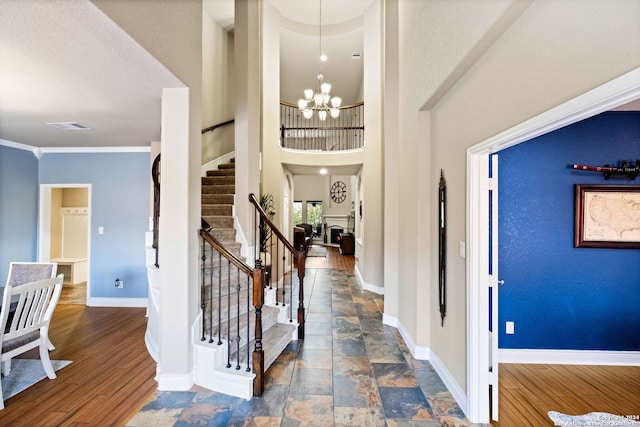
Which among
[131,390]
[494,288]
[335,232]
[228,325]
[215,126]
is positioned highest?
[215,126]

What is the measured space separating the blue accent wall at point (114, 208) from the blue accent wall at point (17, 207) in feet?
0.66

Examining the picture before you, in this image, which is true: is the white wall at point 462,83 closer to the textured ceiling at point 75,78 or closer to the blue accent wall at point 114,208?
the textured ceiling at point 75,78

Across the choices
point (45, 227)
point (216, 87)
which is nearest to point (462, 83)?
point (216, 87)

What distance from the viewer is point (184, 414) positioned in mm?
2154

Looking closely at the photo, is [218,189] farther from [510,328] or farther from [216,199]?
[510,328]

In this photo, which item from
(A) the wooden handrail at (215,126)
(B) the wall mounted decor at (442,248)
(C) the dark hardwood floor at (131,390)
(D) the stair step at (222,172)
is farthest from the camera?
(A) the wooden handrail at (215,126)

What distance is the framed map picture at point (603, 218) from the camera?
9.69 feet

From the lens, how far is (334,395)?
2389mm

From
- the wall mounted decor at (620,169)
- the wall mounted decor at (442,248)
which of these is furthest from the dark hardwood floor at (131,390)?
the wall mounted decor at (620,169)

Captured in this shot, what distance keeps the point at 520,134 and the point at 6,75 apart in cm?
370

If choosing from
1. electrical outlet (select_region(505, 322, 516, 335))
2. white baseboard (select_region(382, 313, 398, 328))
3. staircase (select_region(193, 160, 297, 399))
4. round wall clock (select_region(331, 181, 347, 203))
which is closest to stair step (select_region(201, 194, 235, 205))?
staircase (select_region(193, 160, 297, 399))

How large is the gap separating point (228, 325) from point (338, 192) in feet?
37.4

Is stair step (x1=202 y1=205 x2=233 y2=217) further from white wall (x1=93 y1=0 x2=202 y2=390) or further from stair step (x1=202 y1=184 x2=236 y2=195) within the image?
white wall (x1=93 y1=0 x2=202 y2=390)

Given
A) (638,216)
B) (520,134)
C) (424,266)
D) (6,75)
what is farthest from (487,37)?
(6,75)
